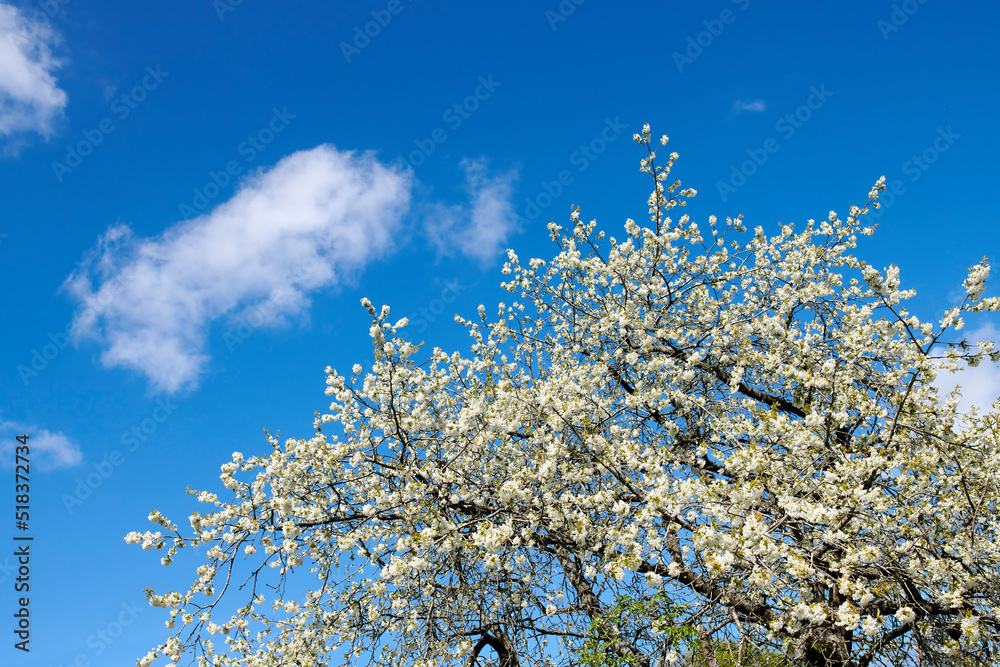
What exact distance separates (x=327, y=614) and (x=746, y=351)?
6.03m

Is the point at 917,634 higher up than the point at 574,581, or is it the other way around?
the point at 574,581

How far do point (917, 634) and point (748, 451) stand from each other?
2.23m

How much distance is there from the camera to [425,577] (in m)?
6.76

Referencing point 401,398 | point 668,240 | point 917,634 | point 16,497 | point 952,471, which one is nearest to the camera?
point 917,634

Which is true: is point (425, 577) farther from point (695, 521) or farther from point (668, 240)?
point (668, 240)

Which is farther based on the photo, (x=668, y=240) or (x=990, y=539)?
(x=668, y=240)

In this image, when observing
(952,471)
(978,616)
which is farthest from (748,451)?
(952,471)

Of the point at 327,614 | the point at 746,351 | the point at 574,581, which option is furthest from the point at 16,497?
the point at 746,351

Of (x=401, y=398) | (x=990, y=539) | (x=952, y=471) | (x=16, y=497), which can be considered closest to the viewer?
(x=990, y=539)

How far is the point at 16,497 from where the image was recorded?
8.39m

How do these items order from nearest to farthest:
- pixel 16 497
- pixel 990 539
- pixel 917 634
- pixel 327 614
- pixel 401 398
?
pixel 917 634 → pixel 990 539 → pixel 327 614 → pixel 401 398 → pixel 16 497

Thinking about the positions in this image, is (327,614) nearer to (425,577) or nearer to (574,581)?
(425,577)

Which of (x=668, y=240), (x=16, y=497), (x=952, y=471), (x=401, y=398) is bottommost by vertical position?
(x=952, y=471)

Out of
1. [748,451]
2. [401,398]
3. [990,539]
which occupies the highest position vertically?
[401,398]
